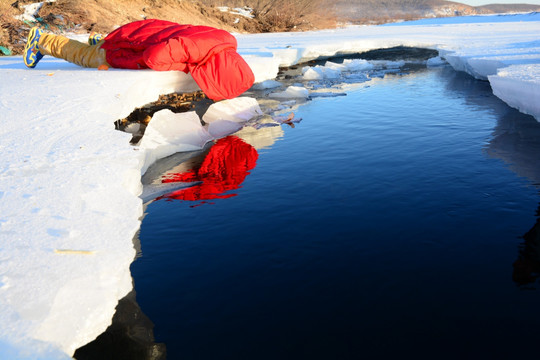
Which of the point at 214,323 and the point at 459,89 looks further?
the point at 459,89

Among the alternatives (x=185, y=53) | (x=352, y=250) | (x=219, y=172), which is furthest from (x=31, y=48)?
(x=352, y=250)

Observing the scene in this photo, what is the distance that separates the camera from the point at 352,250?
2992mm

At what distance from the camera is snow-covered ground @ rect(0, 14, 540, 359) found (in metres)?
1.86

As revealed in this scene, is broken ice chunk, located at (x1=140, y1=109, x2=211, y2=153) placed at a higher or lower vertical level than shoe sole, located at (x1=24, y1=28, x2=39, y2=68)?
lower

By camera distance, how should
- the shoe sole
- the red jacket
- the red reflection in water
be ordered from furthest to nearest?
1. the shoe sole
2. the red jacket
3. the red reflection in water

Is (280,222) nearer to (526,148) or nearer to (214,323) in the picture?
(214,323)

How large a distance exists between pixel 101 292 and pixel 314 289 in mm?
1181

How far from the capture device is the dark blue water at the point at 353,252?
87.6 inches

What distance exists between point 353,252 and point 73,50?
6416 mm

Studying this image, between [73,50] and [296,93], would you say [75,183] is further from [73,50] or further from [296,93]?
[296,93]

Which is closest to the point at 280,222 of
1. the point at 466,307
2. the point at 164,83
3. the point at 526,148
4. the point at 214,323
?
the point at 214,323

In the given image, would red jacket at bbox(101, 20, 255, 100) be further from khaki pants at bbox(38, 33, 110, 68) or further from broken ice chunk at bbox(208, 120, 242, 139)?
broken ice chunk at bbox(208, 120, 242, 139)

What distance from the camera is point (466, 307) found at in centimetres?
238

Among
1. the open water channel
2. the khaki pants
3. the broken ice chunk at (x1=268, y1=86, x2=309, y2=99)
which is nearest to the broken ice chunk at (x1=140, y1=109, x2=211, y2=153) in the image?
the open water channel
